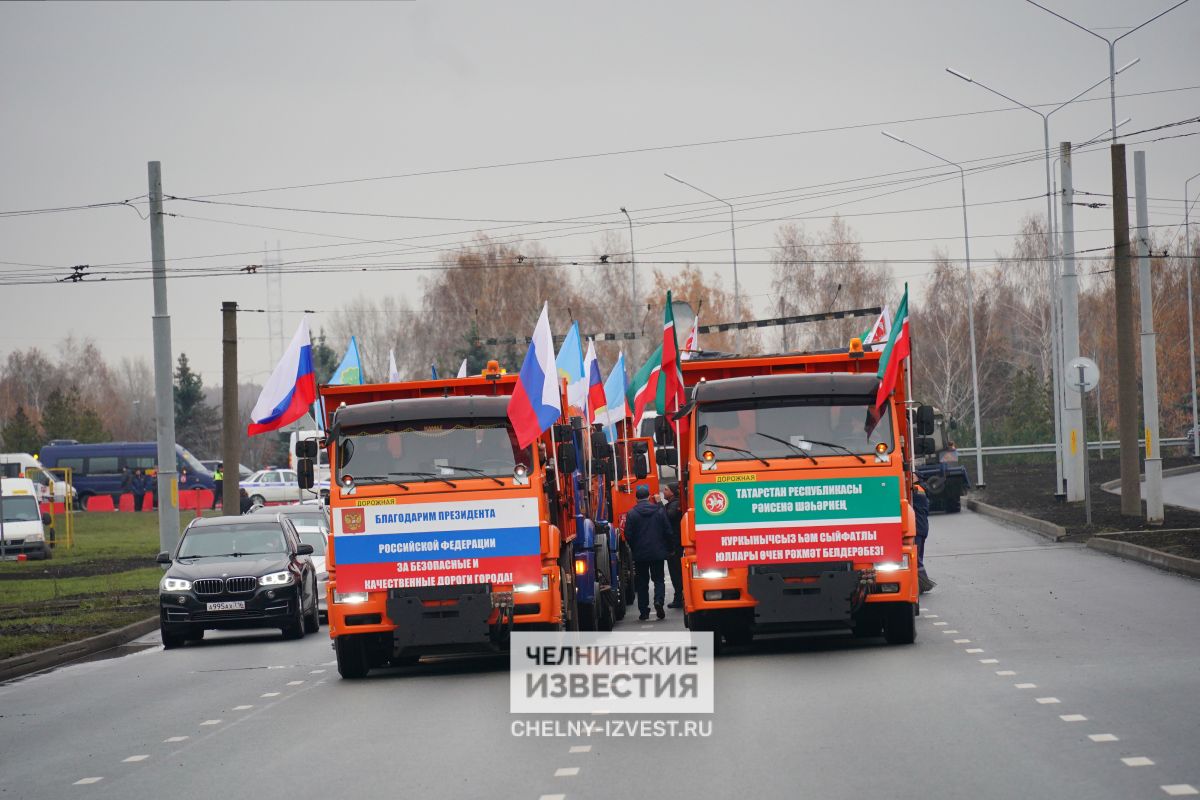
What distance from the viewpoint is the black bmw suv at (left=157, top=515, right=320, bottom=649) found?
22125 mm

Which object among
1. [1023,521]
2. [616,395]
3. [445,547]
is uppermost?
[616,395]

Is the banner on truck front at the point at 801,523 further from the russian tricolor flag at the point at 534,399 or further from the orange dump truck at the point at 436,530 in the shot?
the russian tricolor flag at the point at 534,399

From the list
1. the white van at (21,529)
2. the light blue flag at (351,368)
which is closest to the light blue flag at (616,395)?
the light blue flag at (351,368)

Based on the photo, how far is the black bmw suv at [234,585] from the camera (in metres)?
22.1

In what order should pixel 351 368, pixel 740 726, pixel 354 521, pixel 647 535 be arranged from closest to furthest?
pixel 740 726, pixel 354 521, pixel 647 535, pixel 351 368

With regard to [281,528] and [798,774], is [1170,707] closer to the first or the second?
[798,774]

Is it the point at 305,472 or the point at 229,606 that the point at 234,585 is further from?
the point at 305,472

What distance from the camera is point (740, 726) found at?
38.0 feet

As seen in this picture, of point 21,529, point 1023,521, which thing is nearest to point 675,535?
point 1023,521

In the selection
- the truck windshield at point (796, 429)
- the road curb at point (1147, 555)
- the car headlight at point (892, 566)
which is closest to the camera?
the car headlight at point (892, 566)

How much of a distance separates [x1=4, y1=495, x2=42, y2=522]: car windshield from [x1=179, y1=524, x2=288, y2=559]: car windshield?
86.4 ft

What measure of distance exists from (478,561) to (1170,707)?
22.9 ft

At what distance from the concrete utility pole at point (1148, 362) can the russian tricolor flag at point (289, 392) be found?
16.8 metres

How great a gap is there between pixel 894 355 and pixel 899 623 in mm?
2640
